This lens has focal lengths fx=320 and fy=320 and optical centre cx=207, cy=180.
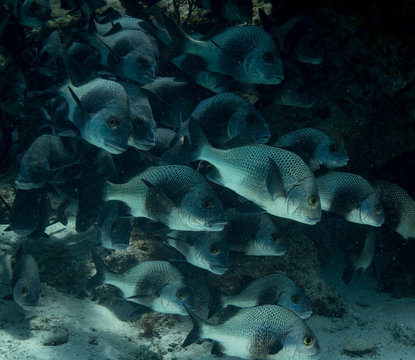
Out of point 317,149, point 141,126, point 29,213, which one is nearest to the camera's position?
point 141,126

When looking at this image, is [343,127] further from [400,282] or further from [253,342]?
[253,342]

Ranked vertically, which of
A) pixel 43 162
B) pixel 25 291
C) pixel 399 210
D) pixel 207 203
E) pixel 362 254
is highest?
pixel 207 203

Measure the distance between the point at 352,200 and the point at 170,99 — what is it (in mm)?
2368

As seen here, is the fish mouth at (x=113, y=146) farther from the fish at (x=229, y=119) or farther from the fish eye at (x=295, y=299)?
the fish eye at (x=295, y=299)

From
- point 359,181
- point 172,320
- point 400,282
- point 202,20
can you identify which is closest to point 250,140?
point 359,181

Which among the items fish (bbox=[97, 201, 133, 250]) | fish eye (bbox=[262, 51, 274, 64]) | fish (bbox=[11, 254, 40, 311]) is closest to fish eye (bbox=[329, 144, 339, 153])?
fish eye (bbox=[262, 51, 274, 64])

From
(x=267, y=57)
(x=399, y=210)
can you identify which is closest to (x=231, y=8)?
(x=267, y=57)

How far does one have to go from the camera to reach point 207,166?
4109 mm

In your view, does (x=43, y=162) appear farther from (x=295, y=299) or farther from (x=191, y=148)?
(x=295, y=299)

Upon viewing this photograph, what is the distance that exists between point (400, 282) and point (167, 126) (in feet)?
13.6

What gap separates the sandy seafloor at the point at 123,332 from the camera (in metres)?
3.23

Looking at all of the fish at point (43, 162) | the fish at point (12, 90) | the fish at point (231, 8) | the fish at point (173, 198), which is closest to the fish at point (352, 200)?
the fish at point (173, 198)

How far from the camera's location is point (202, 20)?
530 centimetres

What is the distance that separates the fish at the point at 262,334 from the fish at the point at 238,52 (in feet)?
7.66
